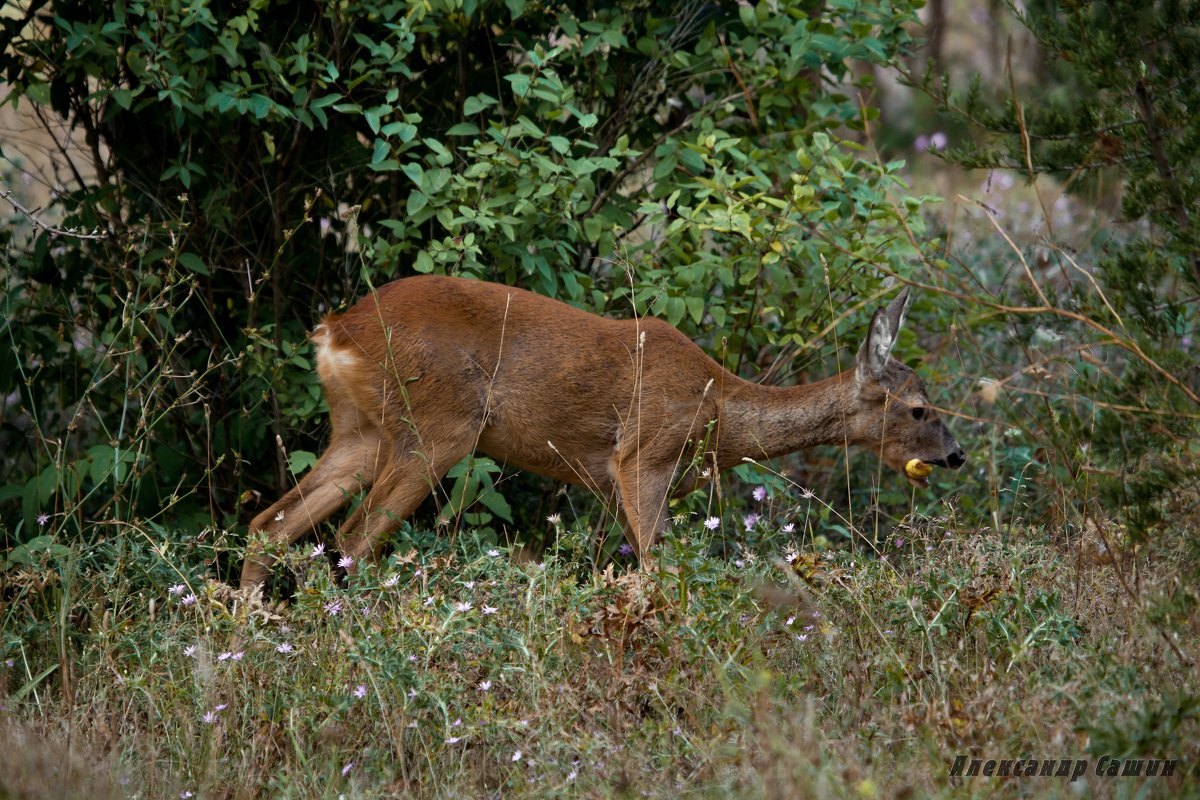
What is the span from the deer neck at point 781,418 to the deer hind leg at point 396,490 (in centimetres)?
128

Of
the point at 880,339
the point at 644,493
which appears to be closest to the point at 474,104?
the point at 644,493

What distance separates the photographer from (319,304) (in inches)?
267

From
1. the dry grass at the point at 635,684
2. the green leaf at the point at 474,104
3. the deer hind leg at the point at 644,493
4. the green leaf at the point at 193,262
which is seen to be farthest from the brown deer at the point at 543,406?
the dry grass at the point at 635,684

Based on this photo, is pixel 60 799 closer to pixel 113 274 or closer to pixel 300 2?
pixel 113 274

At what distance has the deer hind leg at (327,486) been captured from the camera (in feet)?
19.8

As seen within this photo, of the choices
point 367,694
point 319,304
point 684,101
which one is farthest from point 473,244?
point 367,694

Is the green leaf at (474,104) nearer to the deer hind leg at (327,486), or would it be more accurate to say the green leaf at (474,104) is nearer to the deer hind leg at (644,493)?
the deer hind leg at (327,486)

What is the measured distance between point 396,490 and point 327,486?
42 cm

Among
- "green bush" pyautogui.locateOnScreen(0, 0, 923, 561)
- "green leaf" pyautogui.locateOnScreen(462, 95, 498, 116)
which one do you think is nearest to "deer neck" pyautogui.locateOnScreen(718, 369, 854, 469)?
"green bush" pyautogui.locateOnScreen(0, 0, 923, 561)

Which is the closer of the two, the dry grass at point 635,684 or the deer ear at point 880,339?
the dry grass at point 635,684

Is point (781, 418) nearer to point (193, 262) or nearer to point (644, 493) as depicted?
point (644, 493)

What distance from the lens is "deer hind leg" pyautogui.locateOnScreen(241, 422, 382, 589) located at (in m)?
6.03

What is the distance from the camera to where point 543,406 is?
6152 millimetres

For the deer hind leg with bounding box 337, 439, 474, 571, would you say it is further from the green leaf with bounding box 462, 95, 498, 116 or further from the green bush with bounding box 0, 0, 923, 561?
the green leaf with bounding box 462, 95, 498, 116
